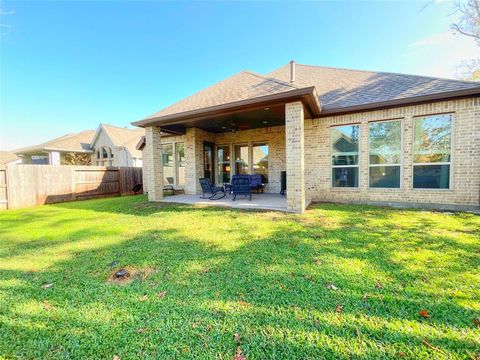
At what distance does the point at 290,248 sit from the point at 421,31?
39.2 feet

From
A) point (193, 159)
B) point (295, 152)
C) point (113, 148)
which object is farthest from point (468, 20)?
point (113, 148)

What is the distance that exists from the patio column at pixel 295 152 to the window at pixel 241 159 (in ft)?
18.6

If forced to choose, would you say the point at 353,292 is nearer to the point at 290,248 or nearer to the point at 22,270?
the point at 290,248

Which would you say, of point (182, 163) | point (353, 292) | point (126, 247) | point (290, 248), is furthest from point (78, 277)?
point (182, 163)

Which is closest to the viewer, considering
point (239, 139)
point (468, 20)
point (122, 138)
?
point (468, 20)

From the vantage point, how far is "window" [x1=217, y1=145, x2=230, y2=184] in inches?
498

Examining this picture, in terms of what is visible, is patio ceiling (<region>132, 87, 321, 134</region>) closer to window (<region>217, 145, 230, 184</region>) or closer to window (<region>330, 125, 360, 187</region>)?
window (<region>330, 125, 360, 187</region>)

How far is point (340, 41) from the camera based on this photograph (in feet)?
37.2

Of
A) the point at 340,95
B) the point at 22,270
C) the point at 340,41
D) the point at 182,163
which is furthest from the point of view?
the point at 182,163

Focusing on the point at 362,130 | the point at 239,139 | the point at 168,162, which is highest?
the point at 239,139

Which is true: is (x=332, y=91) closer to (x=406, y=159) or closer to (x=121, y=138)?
(x=406, y=159)

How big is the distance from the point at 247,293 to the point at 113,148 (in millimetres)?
21033

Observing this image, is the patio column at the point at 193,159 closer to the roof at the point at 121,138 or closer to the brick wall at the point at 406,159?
the brick wall at the point at 406,159

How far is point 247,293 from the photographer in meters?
2.59
